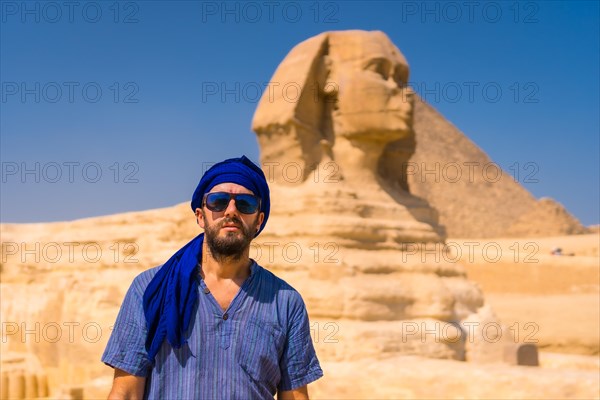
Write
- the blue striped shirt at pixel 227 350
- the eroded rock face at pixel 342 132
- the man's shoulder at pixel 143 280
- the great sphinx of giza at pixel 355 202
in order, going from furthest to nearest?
1. the eroded rock face at pixel 342 132
2. the great sphinx of giza at pixel 355 202
3. the man's shoulder at pixel 143 280
4. the blue striped shirt at pixel 227 350

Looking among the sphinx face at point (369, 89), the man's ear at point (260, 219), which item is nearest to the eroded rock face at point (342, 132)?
the sphinx face at point (369, 89)

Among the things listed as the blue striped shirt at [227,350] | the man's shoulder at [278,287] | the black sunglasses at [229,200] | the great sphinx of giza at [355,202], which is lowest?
the blue striped shirt at [227,350]

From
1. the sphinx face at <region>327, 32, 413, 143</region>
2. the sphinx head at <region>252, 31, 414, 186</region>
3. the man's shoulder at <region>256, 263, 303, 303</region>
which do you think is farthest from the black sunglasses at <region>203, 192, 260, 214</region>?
the sphinx face at <region>327, 32, 413, 143</region>

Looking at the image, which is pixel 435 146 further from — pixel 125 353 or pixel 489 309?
pixel 125 353

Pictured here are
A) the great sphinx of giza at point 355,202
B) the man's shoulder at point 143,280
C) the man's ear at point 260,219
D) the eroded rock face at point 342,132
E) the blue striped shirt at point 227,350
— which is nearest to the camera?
the blue striped shirt at point 227,350

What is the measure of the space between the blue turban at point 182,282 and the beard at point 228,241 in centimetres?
10

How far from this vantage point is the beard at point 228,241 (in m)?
2.60

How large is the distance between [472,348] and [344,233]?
6.36 ft

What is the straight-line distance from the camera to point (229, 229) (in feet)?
8.55

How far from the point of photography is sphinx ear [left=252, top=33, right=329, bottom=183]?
9.08m

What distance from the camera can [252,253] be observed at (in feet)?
29.2

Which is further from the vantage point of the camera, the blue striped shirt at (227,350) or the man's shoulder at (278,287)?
the man's shoulder at (278,287)

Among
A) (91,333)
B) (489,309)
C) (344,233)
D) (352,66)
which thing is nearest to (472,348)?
(489,309)

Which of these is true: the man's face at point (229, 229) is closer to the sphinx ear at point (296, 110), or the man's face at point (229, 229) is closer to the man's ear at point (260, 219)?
the man's ear at point (260, 219)
